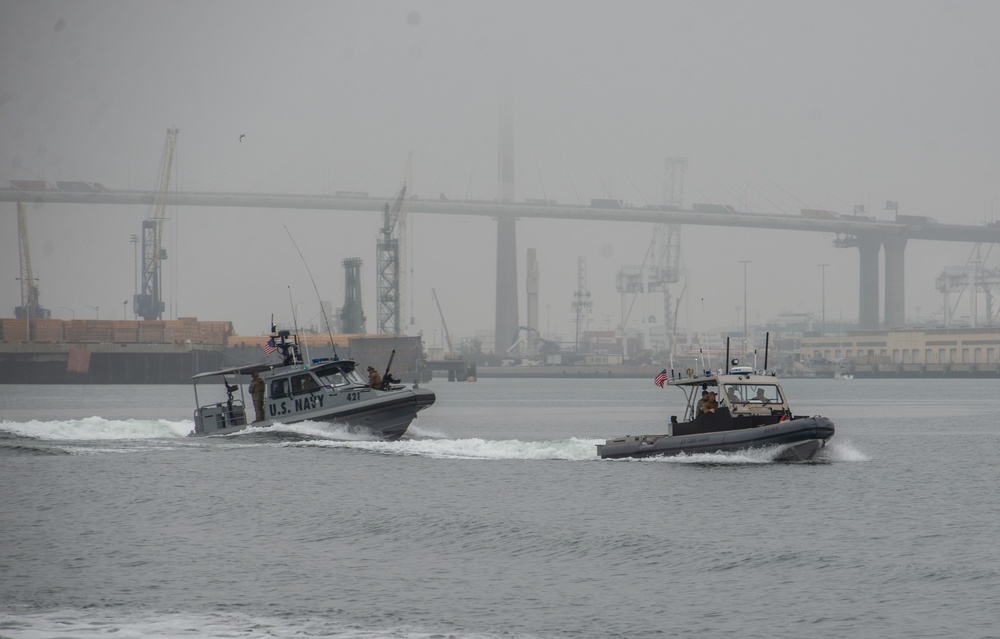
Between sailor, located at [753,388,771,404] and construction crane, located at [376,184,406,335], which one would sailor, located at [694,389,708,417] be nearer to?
sailor, located at [753,388,771,404]

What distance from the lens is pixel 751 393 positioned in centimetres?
3600

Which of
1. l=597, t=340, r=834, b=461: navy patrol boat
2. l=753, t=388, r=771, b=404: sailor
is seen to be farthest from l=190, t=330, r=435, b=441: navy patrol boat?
l=753, t=388, r=771, b=404: sailor

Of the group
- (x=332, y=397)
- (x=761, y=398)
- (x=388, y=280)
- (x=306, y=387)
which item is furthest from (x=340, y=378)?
(x=388, y=280)

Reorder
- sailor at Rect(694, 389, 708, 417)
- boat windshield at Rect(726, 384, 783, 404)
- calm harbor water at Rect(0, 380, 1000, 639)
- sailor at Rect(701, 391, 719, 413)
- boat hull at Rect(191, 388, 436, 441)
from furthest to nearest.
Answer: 1. boat hull at Rect(191, 388, 436, 441)
2. boat windshield at Rect(726, 384, 783, 404)
3. sailor at Rect(694, 389, 708, 417)
4. sailor at Rect(701, 391, 719, 413)
5. calm harbor water at Rect(0, 380, 1000, 639)

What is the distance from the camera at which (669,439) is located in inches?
1436

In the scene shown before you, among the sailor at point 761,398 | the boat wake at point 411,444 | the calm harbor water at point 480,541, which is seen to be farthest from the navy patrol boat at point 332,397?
the sailor at point 761,398

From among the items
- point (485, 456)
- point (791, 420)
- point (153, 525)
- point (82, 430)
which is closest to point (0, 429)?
point (82, 430)

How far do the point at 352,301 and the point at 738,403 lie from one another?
131m

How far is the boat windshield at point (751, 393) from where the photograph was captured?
117 feet

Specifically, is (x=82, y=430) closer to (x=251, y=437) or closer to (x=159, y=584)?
(x=251, y=437)

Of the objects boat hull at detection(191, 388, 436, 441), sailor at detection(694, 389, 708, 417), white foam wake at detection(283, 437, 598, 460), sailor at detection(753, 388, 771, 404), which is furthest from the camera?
boat hull at detection(191, 388, 436, 441)

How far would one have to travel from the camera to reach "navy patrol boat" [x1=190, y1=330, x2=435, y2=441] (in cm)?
4241

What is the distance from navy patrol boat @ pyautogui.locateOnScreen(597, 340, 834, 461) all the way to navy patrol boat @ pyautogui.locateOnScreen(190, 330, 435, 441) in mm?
9467

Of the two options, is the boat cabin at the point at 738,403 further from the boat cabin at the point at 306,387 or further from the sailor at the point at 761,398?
the boat cabin at the point at 306,387
